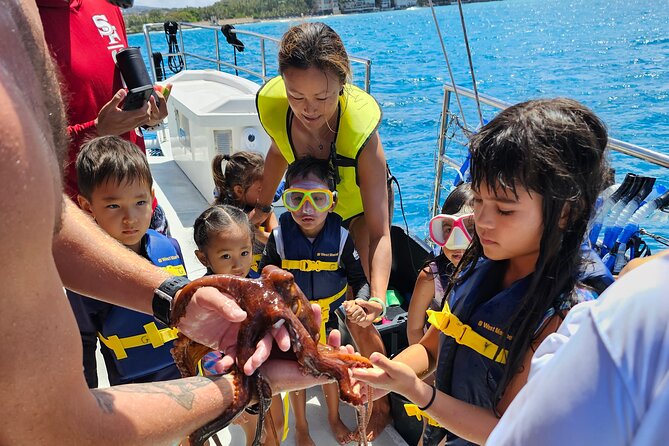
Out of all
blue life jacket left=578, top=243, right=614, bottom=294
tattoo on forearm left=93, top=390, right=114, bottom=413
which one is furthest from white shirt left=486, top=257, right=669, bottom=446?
blue life jacket left=578, top=243, right=614, bottom=294

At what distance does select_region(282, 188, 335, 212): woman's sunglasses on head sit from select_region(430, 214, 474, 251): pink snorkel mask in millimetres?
591

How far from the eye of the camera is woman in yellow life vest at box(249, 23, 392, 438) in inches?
108

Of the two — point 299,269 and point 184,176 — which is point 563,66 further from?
point 299,269

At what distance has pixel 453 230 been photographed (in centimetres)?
273

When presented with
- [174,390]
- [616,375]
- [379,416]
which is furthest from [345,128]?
[616,375]

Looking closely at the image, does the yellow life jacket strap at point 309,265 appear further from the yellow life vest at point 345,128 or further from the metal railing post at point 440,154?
the metal railing post at point 440,154

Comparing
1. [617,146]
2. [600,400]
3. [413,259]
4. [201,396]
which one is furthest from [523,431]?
[413,259]

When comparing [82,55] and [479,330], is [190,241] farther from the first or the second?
[479,330]

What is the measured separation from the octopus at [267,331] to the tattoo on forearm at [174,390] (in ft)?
0.25

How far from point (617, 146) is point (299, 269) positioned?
1760 millimetres

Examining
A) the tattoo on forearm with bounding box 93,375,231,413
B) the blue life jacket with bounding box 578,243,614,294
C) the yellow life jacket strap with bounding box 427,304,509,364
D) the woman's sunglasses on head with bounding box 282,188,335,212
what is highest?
the blue life jacket with bounding box 578,243,614,294

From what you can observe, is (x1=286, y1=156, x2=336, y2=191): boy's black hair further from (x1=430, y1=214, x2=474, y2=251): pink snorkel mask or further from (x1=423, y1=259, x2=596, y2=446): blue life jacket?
(x1=423, y1=259, x2=596, y2=446): blue life jacket

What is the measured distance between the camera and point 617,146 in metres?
2.64

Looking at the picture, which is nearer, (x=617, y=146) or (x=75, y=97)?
(x=617, y=146)
